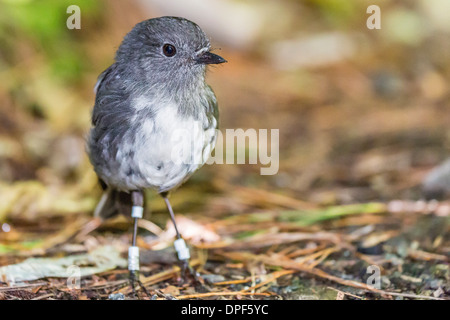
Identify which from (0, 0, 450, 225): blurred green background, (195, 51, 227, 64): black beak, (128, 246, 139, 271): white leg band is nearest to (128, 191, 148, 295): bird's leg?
(128, 246, 139, 271): white leg band

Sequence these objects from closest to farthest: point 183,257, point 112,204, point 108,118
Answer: point 108,118 < point 183,257 < point 112,204

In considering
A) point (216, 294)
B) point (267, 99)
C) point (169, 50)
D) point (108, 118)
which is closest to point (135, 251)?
point (216, 294)

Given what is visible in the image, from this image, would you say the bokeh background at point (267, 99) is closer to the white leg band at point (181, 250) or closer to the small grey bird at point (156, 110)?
the small grey bird at point (156, 110)

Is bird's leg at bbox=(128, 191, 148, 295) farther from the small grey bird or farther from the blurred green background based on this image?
the blurred green background

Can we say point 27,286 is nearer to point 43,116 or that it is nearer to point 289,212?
point 289,212

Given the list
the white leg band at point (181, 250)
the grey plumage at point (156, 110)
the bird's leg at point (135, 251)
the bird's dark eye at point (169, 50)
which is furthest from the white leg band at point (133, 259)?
the bird's dark eye at point (169, 50)

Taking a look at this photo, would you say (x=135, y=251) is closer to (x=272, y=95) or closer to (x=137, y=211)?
(x=137, y=211)
